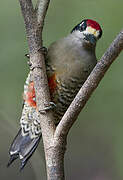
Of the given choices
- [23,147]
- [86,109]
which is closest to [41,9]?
[23,147]

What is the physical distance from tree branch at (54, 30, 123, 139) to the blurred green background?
100cm

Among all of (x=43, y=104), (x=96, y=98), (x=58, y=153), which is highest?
(x=96, y=98)

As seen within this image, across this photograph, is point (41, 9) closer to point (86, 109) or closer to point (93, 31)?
point (93, 31)

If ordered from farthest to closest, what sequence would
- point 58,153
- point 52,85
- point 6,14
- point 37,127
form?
point 6,14, point 37,127, point 52,85, point 58,153

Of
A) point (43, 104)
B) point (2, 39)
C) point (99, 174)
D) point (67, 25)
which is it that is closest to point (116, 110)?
point (99, 174)

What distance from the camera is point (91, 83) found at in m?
1.08

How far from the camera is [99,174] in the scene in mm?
2354

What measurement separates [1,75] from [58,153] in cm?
124

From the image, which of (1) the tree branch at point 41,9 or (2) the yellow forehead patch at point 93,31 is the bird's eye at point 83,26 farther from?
(1) the tree branch at point 41,9

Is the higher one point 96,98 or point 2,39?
point 2,39

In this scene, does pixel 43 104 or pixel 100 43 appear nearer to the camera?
pixel 43 104

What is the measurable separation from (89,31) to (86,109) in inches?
36.8

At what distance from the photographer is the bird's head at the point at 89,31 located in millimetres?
1489

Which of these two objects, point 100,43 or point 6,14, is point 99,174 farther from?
point 6,14
